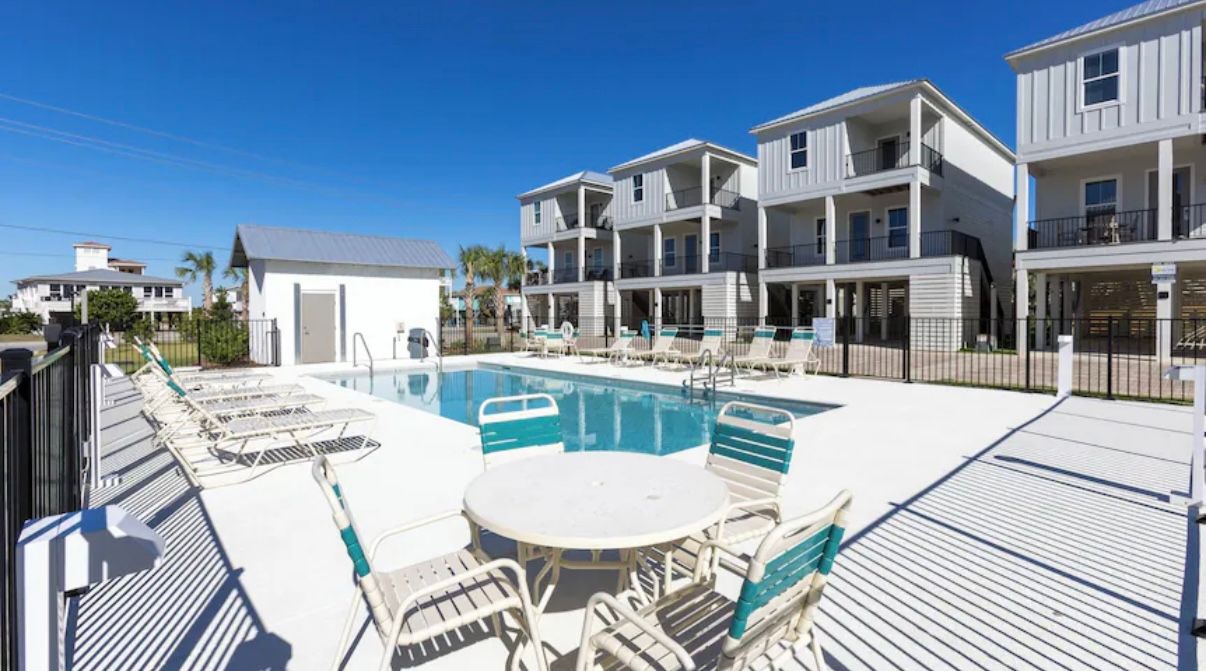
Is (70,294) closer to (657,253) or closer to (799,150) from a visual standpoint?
(657,253)

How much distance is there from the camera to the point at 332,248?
18766 millimetres

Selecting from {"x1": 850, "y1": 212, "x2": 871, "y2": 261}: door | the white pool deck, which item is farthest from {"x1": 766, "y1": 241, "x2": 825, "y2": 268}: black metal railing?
the white pool deck

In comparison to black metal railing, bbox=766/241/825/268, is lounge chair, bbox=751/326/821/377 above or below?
below

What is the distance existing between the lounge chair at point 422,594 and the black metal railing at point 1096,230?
1989 centimetres

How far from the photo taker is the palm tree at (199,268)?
4734cm

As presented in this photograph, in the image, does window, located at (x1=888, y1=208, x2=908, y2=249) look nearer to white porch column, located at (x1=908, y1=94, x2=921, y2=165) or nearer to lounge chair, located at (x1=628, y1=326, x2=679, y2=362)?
white porch column, located at (x1=908, y1=94, x2=921, y2=165)

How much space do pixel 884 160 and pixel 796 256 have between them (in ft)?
16.0

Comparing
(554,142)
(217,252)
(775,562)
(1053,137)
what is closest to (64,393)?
(775,562)

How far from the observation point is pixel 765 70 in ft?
97.5

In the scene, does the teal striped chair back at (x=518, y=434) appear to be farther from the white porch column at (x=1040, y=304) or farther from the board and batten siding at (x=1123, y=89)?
the board and batten siding at (x=1123, y=89)

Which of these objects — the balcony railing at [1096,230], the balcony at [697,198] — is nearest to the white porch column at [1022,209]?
the balcony railing at [1096,230]

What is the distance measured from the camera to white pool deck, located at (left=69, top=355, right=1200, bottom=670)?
2.78 metres

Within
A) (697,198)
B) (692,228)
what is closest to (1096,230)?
(697,198)

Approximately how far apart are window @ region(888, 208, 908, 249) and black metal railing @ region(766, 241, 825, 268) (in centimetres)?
263
